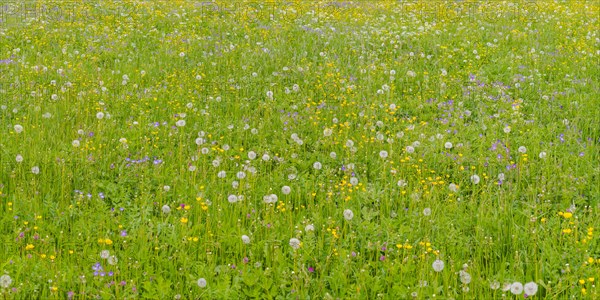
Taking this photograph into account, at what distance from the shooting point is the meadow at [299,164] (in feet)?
12.7

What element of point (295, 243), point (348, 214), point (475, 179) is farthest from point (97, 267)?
point (475, 179)

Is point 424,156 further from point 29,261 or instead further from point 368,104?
point 29,261

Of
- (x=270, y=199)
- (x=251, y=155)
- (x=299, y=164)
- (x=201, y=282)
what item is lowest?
(x=299, y=164)

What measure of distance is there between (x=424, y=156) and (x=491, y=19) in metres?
8.51

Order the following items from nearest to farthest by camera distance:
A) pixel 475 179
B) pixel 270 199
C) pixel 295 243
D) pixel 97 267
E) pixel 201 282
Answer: pixel 201 282 < pixel 97 267 < pixel 295 243 < pixel 270 199 < pixel 475 179

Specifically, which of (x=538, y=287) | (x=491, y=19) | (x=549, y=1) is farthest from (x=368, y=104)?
(x=549, y=1)

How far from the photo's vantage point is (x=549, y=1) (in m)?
16.1

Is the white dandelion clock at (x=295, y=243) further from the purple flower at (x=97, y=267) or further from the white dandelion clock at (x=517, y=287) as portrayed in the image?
the white dandelion clock at (x=517, y=287)

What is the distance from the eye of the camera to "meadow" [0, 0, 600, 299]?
153 inches

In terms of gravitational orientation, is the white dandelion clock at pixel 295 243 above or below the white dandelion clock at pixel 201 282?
below

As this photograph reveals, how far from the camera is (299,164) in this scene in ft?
19.4

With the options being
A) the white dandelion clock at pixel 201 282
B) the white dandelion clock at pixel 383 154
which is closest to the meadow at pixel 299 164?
the white dandelion clock at pixel 201 282

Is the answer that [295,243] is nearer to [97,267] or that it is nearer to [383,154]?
[97,267]

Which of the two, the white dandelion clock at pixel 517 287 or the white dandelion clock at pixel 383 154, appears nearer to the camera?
the white dandelion clock at pixel 517 287
